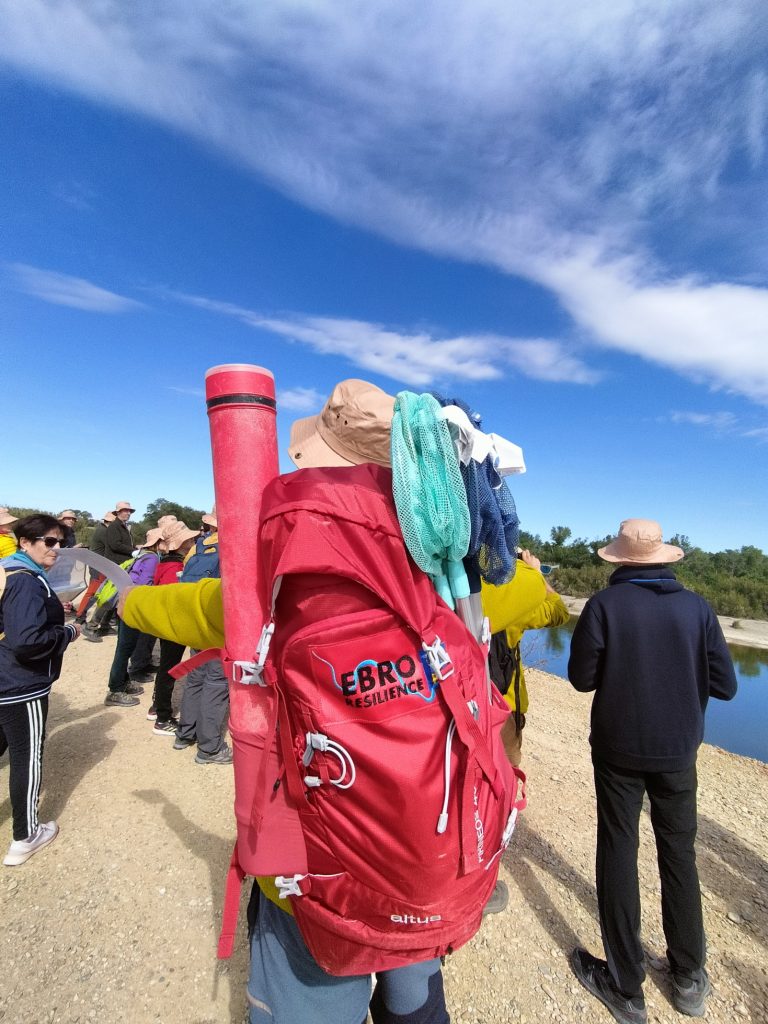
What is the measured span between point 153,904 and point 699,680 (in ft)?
10.5

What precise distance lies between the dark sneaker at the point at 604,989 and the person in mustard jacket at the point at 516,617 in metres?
0.95

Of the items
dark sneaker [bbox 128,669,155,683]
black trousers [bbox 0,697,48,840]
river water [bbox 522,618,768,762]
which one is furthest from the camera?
river water [bbox 522,618,768,762]

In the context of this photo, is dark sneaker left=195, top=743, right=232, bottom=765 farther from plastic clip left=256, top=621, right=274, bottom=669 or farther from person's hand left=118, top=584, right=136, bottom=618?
plastic clip left=256, top=621, right=274, bottom=669

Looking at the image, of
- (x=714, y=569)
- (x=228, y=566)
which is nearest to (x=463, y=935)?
(x=228, y=566)

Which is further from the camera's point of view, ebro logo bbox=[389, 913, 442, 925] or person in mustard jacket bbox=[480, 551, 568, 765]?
person in mustard jacket bbox=[480, 551, 568, 765]

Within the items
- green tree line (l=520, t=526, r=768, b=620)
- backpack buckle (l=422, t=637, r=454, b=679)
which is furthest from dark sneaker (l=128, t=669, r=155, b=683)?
green tree line (l=520, t=526, r=768, b=620)

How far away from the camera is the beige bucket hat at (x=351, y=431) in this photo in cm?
134

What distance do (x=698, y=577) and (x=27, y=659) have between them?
43845mm

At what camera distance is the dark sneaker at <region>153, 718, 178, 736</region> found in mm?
5324

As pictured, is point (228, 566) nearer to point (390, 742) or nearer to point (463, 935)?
point (390, 742)

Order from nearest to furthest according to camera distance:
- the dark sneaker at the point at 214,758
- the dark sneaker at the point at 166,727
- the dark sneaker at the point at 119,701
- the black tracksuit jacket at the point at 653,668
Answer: the black tracksuit jacket at the point at 653,668, the dark sneaker at the point at 214,758, the dark sneaker at the point at 166,727, the dark sneaker at the point at 119,701

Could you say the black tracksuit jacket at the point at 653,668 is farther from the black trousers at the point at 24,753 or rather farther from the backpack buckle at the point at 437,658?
the black trousers at the point at 24,753

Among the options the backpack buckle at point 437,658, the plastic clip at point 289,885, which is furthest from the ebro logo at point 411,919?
the backpack buckle at point 437,658

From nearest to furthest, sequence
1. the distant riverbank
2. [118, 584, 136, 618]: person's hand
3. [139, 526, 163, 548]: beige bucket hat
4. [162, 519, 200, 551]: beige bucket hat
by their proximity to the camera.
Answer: [118, 584, 136, 618]: person's hand
[162, 519, 200, 551]: beige bucket hat
[139, 526, 163, 548]: beige bucket hat
the distant riverbank
